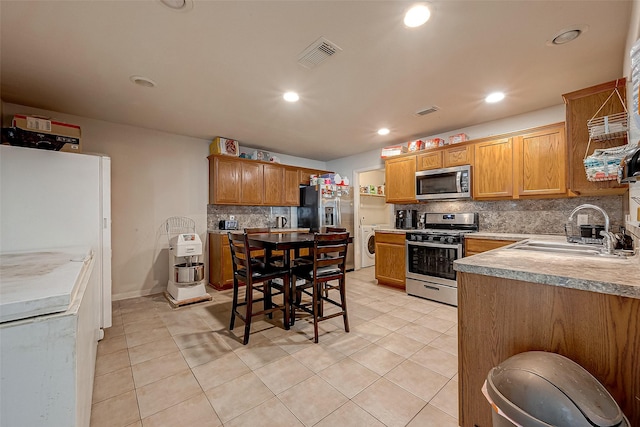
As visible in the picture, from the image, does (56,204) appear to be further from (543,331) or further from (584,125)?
(584,125)

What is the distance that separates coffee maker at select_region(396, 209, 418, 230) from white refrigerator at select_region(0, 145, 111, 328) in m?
3.89

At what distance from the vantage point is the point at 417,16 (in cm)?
168

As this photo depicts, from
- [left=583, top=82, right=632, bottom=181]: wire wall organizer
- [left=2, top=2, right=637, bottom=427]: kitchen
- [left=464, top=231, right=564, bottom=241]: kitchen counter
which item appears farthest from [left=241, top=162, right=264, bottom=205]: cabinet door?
[left=583, top=82, right=632, bottom=181]: wire wall organizer

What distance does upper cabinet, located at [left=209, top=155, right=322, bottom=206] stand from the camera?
4168 millimetres

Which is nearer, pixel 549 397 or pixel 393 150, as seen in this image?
pixel 549 397

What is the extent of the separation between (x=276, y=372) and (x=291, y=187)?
11.8ft

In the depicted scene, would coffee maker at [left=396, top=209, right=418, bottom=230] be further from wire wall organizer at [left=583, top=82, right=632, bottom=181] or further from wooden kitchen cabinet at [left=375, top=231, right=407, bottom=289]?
wire wall organizer at [left=583, top=82, right=632, bottom=181]

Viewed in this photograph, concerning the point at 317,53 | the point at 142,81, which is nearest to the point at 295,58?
the point at 317,53

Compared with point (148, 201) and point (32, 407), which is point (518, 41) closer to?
point (32, 407)

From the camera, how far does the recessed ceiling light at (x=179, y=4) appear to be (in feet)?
5.08

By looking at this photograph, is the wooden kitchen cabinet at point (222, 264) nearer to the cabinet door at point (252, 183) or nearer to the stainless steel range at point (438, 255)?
the cabinet door at point (252, 183)

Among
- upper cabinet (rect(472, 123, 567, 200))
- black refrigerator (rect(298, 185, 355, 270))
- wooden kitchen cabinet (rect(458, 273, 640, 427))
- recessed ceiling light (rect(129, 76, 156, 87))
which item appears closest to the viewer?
wooden kitchen cabinet (rect(458, 273, 640, 427))

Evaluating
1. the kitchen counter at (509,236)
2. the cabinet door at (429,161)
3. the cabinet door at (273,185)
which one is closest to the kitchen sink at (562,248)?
the kitchen counter at (509,236)

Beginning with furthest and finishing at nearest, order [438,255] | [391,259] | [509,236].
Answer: [391,259], [438,255], [509,236]
